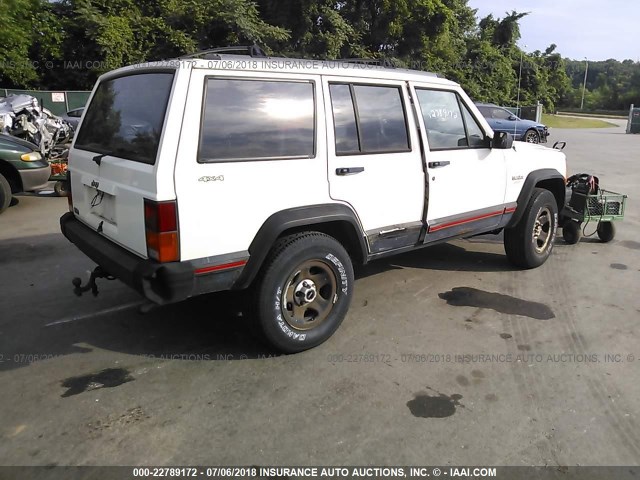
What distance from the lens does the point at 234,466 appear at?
2600 mm

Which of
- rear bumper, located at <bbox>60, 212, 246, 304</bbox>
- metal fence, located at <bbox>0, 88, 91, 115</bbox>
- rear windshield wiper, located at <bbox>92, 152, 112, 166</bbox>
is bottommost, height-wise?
rear bumper, located at <bbox>60, 212, 246, 304</bbox>

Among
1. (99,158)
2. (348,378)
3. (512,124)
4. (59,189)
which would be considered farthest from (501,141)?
(512,124)

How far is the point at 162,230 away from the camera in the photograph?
2.95 metres

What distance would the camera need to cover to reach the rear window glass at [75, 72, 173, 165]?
311 centimetres

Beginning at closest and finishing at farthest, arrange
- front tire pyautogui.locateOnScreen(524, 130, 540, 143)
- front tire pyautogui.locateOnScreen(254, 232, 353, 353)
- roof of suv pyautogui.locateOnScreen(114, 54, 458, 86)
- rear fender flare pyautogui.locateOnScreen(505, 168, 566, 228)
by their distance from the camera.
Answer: roof of suv pyautogui.locateOnScreen(114, 54, 458, 86), front tire pyautogui.locateOnScreen(254, 232, 353, 353), rear fender flare pyautogui.locateOnScreen(505, 168, 566, 228), front tire pyautogui.locateOnScreen(524, 130, 540, 143)

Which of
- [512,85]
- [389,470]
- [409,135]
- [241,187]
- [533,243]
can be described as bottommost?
[389,470]

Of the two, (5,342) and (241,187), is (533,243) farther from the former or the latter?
(5,342)

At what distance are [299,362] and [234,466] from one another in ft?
3.55

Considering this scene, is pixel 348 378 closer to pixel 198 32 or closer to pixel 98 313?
pixel 98 313

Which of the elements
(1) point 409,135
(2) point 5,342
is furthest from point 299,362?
(2) point 5,342

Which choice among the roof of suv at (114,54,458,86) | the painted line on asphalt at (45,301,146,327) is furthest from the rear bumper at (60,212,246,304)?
the roof of suv at (114,54,458,86)

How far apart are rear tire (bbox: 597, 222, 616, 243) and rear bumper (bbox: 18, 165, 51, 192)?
8347 mm

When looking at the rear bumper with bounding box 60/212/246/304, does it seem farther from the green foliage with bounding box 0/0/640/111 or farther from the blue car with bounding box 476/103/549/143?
the blue car with bounding box 476/103/549/143

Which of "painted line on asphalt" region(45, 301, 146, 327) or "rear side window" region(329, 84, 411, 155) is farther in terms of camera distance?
"painted line on asphalt" region(45, 301, 146, 327)
